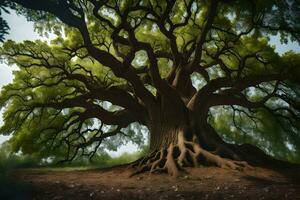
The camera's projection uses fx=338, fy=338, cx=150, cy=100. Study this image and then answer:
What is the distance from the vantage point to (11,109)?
16906mm

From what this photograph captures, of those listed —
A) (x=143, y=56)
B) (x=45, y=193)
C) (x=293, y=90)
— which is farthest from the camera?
(x=143, y=56)

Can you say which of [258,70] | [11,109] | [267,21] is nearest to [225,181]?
[267,21]

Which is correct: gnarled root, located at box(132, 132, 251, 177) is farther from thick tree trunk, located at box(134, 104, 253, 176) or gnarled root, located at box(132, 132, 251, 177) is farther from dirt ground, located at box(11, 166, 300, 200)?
dirt ground, located at box(11, 166, 300, 200)

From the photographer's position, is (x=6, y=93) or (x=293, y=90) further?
(x=293, y=90)

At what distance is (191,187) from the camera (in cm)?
893

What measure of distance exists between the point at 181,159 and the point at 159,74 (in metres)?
3.83

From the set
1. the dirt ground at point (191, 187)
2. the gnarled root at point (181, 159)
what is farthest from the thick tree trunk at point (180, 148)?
the dirt ground at point (191, 187)

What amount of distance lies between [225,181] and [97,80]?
33.8 feet

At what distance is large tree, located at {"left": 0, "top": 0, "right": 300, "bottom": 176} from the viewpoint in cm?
1302

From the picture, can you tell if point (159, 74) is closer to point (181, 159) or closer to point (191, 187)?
point (181, 159)

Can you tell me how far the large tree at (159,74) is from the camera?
42.7ft

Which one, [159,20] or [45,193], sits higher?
[159,20]

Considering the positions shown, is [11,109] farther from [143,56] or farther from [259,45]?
[259,45]

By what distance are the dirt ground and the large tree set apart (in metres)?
1.08
